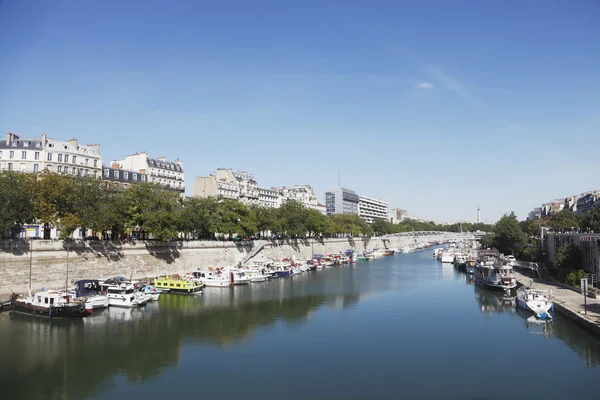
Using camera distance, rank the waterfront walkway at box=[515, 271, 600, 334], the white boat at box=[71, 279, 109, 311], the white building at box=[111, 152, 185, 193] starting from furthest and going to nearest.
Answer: the white building at box=[111, 152, 185, 193] < the white boat at box=[71, 279, 109, 311] < the waterfront walkway at box=[515, 271, 600, 334]

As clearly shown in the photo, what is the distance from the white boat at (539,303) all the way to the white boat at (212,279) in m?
29.7

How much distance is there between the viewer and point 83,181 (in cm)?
4456

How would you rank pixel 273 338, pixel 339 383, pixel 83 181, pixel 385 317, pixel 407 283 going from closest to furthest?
pixel 339 383 → pixel 273 338 → pixel 385 317 → pixel 83 181 → pixel 407 283

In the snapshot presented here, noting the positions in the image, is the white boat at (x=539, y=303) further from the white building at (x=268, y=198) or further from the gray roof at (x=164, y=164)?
the white building at (x=268, y=198)

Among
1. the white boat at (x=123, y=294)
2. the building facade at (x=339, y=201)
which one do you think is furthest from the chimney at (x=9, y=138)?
the building facade at (x=339, y=201)

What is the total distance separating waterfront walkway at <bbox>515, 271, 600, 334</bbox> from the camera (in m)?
28.4

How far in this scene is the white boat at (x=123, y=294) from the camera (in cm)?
3694

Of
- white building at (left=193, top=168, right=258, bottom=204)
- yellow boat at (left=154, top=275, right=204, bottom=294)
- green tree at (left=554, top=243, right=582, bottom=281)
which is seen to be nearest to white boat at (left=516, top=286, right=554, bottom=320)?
green tree at (left=554, top=243, right=582, bottom=281)

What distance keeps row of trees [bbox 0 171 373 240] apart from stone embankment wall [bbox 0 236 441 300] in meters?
1.61

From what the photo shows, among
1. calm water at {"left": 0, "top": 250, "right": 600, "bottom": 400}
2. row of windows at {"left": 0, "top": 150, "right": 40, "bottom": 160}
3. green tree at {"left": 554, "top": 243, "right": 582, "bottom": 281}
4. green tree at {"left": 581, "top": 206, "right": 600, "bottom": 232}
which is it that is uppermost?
A: row of windows at {"left": 0, "top": 150, "right": 40, "bottom": 160}

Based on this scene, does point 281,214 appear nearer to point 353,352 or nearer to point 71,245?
point 71,245

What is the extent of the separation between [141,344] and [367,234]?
101 metres

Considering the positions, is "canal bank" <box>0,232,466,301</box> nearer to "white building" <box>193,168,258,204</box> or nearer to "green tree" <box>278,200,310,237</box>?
"green tree" <box>278,200,310,237</box>

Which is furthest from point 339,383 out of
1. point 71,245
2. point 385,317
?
point 71,245
